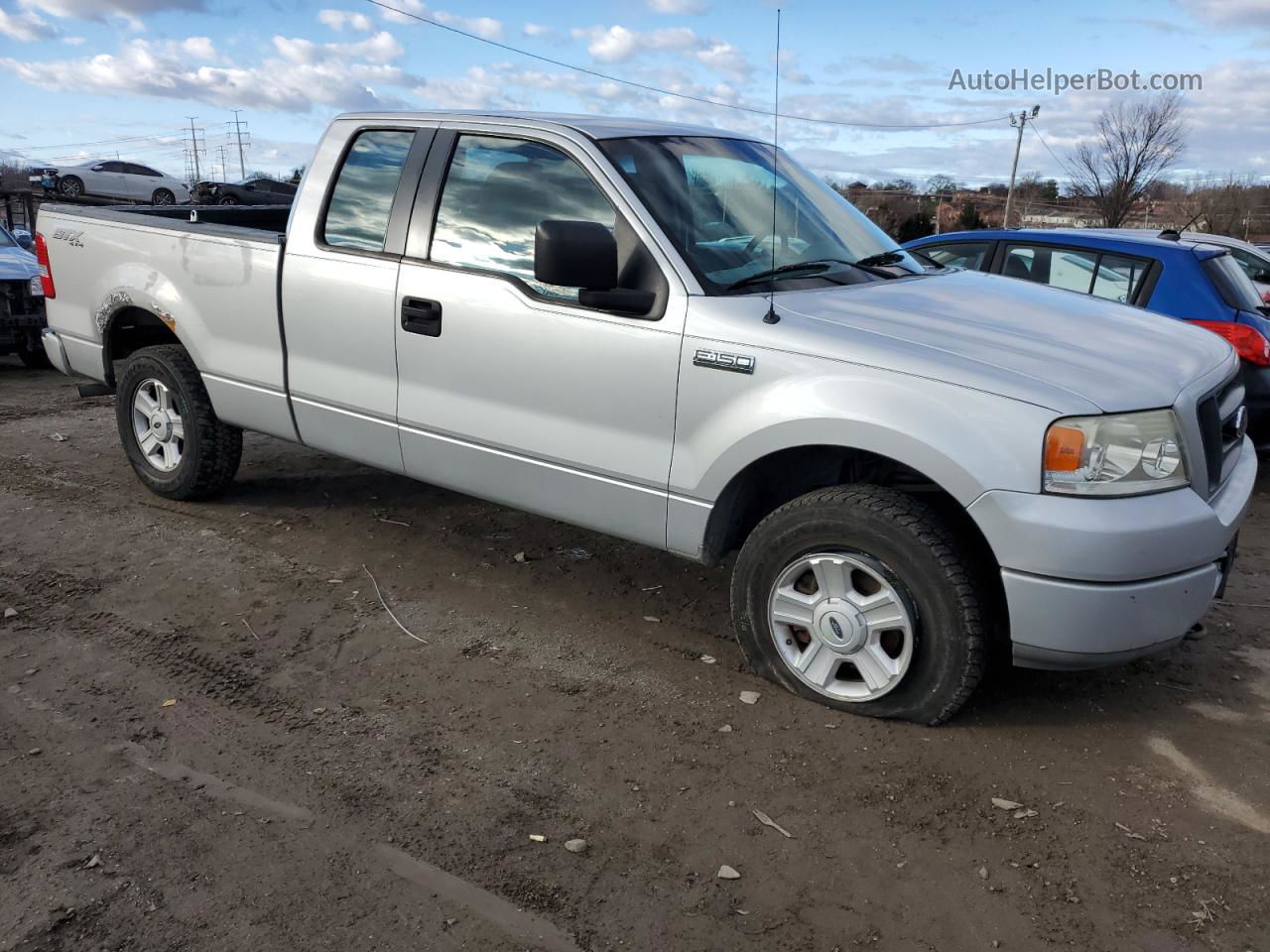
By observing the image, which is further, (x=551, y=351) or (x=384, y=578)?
(x=384, y=578)

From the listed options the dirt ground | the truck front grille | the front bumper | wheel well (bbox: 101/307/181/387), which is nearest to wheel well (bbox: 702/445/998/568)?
the front bumper

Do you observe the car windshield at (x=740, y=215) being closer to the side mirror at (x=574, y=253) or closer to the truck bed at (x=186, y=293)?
the side mirror at (x=574, y=253)

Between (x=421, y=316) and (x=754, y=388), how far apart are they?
4.92 ft

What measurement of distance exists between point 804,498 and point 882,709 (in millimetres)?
759

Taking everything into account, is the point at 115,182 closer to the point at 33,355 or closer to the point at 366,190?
the point at 33,355

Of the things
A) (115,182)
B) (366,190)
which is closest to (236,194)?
(115,182)

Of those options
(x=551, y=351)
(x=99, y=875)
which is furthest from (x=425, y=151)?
(x=99, y=875)

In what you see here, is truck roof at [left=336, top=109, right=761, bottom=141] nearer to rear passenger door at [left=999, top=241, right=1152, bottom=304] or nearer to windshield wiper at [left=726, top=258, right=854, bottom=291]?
windshield wiper at [left=726, top=258, right=854, bottom=291]

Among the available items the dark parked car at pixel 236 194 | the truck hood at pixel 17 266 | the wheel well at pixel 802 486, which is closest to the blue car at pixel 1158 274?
the wheel well at pixel 802 486

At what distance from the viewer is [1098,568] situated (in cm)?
304

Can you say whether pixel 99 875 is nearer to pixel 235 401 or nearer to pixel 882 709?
pixel 882 709

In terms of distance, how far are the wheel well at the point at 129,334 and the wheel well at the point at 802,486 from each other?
3356 millimetres

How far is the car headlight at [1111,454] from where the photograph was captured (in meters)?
3.02

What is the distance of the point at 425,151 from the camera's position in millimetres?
4387
